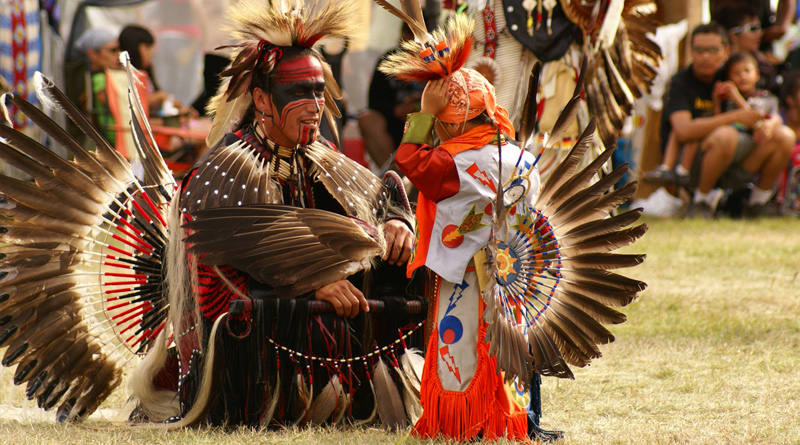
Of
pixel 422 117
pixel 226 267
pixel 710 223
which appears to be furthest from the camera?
pixel 710 223

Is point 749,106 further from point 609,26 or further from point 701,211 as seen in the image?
point 609,26

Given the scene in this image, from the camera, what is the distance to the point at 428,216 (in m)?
2.47

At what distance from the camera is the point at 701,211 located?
22.7ft

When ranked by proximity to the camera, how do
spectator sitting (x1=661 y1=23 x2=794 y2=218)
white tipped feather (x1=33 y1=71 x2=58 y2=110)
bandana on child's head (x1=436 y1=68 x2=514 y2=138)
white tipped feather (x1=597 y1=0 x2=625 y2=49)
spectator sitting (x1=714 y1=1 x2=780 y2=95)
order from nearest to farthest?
bandana on child's head (x1=436 y1=68 x2=514 y2=138) → white tipped feather (x1=33 y1=71 x2=58 y2=110) → white tipped feather (x1=597 y1=0 x2=625 y2=49) → spectator sitting (x1=661 y1=23 x2=794 y2=218) → spectator sitting (x1=714 y1=1 x2=780 y2=95)

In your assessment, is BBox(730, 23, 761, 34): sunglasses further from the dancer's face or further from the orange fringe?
the orange fringe

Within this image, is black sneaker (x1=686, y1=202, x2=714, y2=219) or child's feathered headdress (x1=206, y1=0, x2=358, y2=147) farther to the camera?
black sneaker (x1=686, y1=202, x2=714, y2=219)

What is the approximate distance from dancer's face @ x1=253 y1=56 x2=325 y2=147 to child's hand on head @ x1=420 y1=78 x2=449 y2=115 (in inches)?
18.1

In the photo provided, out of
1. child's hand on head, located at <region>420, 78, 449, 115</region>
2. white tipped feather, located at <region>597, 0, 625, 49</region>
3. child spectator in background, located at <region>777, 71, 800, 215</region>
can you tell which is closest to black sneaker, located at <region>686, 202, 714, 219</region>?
child spectator in background, located at <region>777, 71, 800, 215</region>

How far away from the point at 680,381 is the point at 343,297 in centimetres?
132

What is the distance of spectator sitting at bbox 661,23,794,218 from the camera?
6820 millimetres

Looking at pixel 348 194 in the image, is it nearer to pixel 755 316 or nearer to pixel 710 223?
pixel 755 316

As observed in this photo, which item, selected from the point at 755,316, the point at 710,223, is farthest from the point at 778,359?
the point at 710,223

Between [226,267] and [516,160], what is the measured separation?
34.7 inches

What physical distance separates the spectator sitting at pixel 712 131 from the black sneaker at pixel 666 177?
0.12 metres
